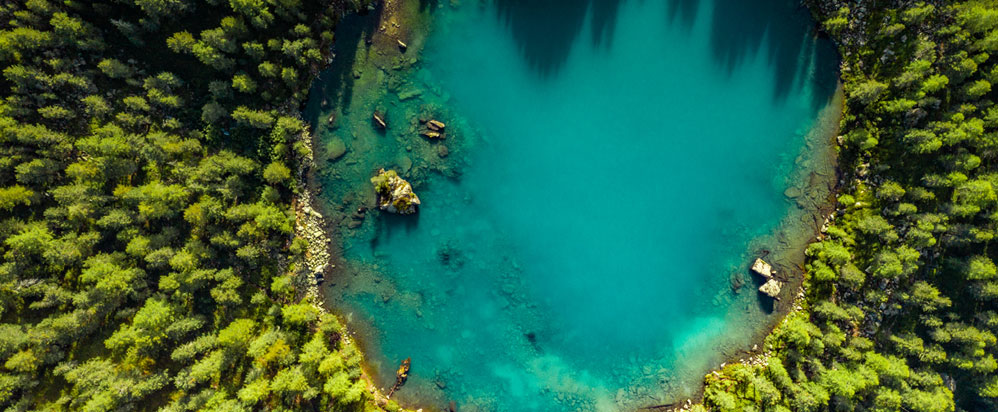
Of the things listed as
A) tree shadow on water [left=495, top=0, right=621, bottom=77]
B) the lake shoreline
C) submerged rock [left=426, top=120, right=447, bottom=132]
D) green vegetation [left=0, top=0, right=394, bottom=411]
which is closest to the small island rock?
the lake shoreline

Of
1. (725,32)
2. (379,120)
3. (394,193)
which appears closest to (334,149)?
(379,120)

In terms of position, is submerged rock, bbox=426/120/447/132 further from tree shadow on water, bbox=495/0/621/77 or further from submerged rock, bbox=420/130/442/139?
tree shadow on water, bbox=495/0/621/77

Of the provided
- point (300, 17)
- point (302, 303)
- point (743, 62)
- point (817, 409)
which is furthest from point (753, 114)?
point (302, 303)

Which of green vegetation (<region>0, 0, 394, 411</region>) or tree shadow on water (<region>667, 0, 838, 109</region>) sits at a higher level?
tree shadow on water (<region>667, 0, 838, 109</region>)

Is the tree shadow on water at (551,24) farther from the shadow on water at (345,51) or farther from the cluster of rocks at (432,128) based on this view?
the shadow on water at (345,51)

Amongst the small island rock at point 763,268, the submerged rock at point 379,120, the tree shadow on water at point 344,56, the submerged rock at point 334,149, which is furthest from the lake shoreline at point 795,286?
the tree shadow on water at point 344,56

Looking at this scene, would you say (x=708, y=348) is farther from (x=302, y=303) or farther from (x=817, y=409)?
(x=302, y=303)
